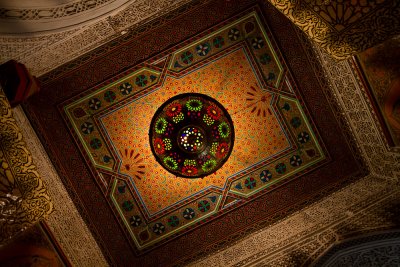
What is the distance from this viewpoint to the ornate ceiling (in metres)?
3.24

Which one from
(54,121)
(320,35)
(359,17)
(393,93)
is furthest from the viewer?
(54,121)

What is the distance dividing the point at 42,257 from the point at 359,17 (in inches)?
126

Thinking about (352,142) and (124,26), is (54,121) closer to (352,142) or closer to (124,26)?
(124,26)

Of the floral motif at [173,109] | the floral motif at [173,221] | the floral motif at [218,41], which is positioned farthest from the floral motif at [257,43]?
the floral motif at [173,221]

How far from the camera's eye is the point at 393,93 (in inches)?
108

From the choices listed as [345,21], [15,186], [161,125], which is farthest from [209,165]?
[345,21]

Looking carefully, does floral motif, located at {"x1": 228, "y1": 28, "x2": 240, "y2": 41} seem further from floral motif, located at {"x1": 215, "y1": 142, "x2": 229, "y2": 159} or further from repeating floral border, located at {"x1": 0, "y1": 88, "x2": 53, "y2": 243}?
repeating floral border, located at {"x1": 0, "y1": 88, "x2": 53, "y2": 243}

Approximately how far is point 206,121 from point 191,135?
0.73 ft

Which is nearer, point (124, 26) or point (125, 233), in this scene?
point (124, 26)

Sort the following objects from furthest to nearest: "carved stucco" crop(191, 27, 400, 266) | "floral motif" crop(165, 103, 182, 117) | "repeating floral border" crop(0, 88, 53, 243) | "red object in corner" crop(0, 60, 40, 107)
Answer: "floral motif" crop(165, 103, 182, 117) → "carved stucco" crop(191, 27, 400, 266) → "red object in corner" crop(0, 60, 40, 107) → "repeating floral border" crop(0, 88, 53, 243)

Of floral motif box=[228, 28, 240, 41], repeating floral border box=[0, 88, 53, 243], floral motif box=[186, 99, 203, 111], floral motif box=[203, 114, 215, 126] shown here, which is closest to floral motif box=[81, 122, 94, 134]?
floral motif box=[186, 99, 203, 111]

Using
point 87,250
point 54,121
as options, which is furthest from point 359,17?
point 87,250

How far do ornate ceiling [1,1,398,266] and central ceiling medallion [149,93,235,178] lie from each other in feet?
0.31

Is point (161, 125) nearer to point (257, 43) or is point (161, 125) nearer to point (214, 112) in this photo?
point (214, 112)
